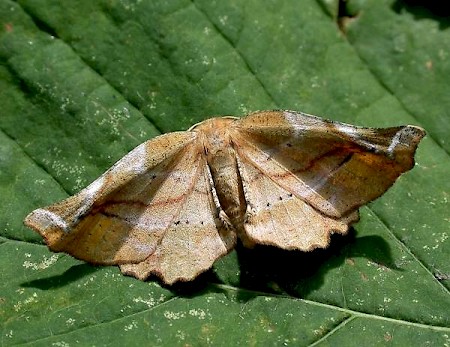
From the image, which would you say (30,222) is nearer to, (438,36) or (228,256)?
(228,256)

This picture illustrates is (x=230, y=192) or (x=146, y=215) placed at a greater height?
(x=146, y=215)

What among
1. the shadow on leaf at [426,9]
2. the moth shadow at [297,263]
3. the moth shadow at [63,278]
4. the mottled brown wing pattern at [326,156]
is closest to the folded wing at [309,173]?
the mottled brown wing pattern at [326,156]

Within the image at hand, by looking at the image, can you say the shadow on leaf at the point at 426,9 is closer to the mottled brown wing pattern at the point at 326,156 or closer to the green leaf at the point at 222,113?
the green leaf at the point at 222,113

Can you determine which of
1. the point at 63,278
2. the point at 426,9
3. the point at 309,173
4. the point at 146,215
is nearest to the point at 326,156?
the point at 309,173

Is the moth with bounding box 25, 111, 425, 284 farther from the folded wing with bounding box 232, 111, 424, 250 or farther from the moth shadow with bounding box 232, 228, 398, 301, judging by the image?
the moth shadow with bounding box 232, 228, 398, 301

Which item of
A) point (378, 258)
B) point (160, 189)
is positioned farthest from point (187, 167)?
point (378, 258)

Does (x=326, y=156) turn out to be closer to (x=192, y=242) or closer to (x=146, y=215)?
(x=192, y=242)

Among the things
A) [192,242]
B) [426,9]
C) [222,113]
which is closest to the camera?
[192,242]

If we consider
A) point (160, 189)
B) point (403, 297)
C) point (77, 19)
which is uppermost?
point (77, 19)
